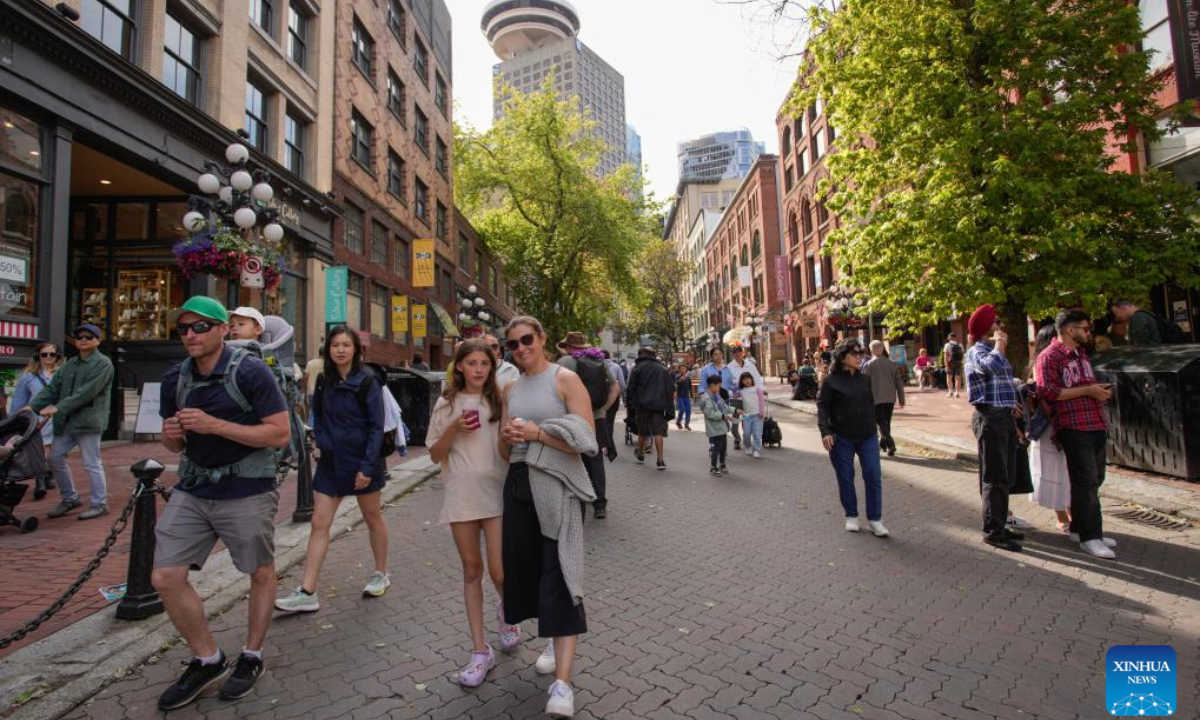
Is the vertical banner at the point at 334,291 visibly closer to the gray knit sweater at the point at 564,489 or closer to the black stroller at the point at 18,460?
the black stroller at the point at 18,460

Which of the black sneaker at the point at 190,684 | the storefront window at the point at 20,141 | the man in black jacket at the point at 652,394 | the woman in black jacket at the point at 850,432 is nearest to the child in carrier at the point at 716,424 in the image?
the man in black jacket at the point at 652,394

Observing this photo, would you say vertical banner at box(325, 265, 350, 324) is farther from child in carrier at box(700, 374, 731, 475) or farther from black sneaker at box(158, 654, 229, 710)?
black sneaker at box(158, 654, 229, 710)

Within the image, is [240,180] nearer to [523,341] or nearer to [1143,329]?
[523,341]

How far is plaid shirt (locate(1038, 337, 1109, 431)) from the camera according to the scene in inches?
192

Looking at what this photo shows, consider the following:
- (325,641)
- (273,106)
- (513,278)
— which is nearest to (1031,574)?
(325,641)

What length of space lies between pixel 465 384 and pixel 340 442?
1.34m

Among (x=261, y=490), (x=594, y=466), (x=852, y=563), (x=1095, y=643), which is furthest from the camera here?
(x=594, y=466)

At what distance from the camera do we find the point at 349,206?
805 inches

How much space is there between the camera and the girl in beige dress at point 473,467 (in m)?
3.06

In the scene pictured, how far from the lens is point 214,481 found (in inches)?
114

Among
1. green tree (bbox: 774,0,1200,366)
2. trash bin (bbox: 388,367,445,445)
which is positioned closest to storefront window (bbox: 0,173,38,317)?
trash bin (bbox: 388,367,445,445)

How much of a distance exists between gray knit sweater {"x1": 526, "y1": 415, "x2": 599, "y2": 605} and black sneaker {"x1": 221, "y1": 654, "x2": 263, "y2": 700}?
5.42ft

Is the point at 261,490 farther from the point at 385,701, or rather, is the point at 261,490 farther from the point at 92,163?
the point at 92,163

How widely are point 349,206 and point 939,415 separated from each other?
1893 centimetres
